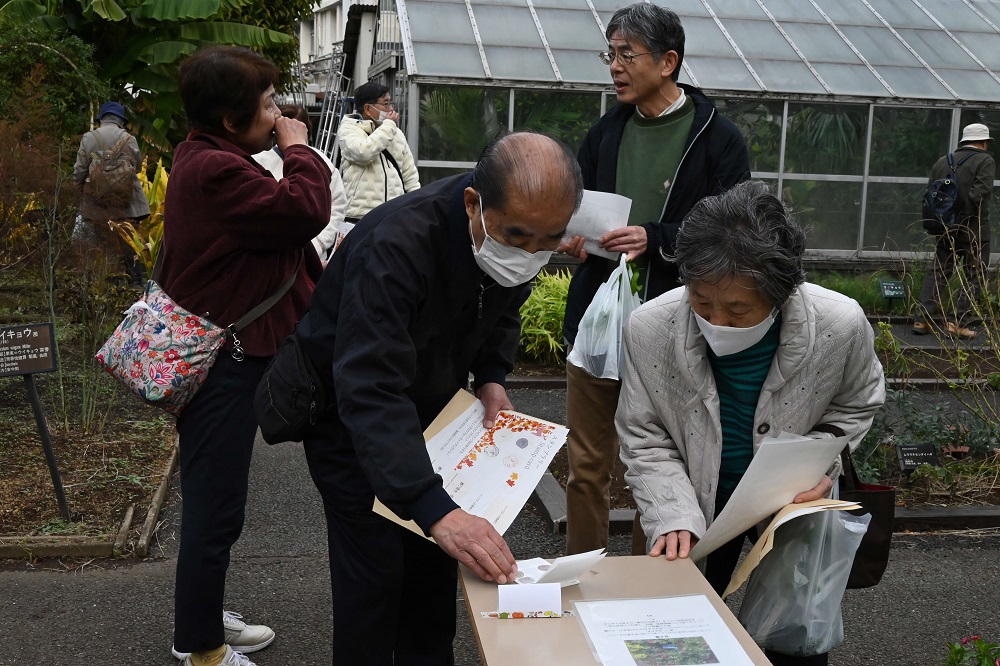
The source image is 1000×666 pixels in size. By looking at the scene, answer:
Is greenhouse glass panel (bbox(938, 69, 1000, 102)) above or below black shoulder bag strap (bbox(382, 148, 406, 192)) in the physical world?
above

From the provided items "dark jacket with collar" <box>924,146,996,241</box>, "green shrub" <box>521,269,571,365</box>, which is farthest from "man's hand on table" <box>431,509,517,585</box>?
"dark jacket with collar" <box>924,146,996,241</box>

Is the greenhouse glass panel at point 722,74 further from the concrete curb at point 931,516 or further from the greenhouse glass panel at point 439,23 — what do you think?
the concrete curb at point 931,516

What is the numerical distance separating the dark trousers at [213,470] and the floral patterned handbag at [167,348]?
2.0 inches

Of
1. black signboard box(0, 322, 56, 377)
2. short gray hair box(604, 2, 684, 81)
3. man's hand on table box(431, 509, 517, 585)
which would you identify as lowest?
black signboard box(0, 322, 56, 377)

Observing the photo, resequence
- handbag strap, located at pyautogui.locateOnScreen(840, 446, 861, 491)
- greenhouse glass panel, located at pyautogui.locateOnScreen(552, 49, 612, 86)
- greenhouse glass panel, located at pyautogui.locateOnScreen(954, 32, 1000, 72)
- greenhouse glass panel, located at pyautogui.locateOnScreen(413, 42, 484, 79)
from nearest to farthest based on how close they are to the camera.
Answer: handbag strap, located at pyautogui.locateOnScreen(840, 446, 861, 491) → greenhouse glass panel, located at pyautogui.locateOnScreen(413, 42, 484, 79) → greenhouse glass panel, located at pyautogui.locateOnScreen(552, 49, 612, 86) → greenhouse glass panel, located at pyautogui.locateOnScreen(954, 32, 1000, 72)

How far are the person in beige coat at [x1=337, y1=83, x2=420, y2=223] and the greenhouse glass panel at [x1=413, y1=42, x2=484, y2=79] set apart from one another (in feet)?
8.08

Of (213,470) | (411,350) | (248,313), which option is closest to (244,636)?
(213,470)

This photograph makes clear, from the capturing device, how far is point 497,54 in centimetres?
1127

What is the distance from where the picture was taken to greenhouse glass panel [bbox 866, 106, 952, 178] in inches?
478

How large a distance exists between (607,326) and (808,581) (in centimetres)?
127

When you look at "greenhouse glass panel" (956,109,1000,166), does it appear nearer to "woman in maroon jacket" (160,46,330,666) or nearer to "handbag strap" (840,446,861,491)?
"handbag strap" (840,446,861,491)

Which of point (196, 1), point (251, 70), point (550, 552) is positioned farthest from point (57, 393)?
point (196, 1)

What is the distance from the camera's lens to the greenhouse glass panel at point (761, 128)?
1180cm

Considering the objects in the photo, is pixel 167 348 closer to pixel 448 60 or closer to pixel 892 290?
pixel 448 60
